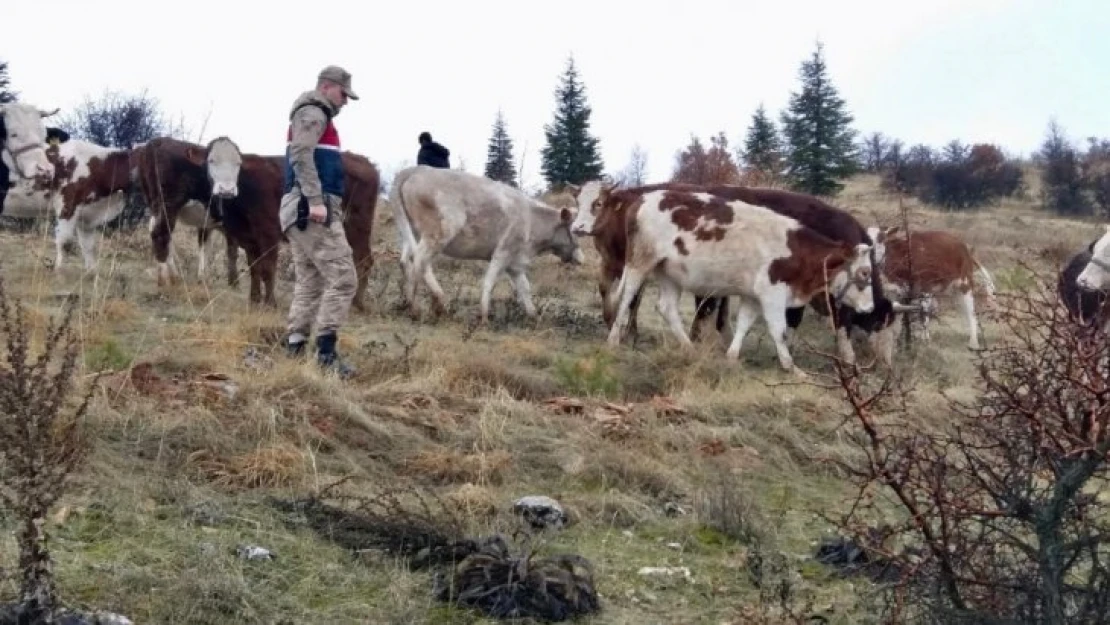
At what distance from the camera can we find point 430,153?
51.6 ft

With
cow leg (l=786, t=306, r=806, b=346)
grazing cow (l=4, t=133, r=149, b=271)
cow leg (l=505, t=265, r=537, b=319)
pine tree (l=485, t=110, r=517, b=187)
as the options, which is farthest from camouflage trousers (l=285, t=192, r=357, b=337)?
pine tree (l=485, t=110, r=517, b=187)

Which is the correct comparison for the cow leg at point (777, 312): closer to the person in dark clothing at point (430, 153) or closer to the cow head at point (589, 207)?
the cow head at point (589, 207)

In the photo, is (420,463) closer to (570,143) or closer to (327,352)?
(327,352)

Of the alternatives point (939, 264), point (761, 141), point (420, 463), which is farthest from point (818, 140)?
point (420, 463)

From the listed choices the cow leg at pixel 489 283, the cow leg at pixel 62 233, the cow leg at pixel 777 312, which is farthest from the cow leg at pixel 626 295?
the cow leg at pixel 62 233

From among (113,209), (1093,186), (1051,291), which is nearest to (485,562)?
(1051,291)

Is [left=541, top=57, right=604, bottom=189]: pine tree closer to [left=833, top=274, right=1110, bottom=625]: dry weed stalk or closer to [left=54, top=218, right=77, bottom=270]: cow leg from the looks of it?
[left=54, top=218, right=77, bottom=270]: cow leg

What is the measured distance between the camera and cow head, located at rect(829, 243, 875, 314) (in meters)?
12.6

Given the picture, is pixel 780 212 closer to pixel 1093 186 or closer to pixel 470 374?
pixel 470 374

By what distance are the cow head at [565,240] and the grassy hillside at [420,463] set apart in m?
3.24

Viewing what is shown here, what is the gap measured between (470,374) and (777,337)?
4.27 m

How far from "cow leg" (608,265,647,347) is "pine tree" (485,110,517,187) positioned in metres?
21.5

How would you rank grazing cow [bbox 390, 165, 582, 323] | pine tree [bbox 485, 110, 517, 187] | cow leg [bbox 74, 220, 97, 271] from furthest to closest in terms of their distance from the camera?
pine tree [bbox 485, 110, 517, 187] < cow leg [bbox 74, 220, 97, 271] < grazing cow [bbox 390, 165, 582, 323]

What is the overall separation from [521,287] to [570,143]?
27679mm
